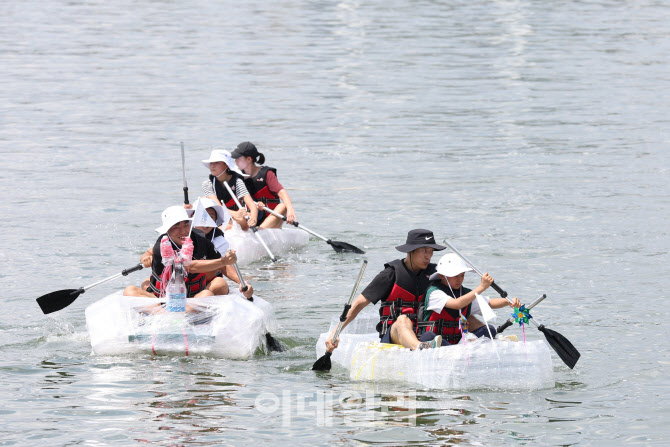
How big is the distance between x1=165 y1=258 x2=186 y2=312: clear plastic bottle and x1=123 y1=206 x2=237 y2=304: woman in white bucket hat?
0.11 meters

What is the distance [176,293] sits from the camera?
1212 cm

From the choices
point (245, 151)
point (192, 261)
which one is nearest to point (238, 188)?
point (245, 151)

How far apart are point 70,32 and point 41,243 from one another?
3999 cm

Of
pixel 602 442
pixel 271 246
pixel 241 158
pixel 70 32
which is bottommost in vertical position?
pixel 602 442

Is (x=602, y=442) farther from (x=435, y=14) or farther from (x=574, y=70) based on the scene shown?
(x=435, y=14)

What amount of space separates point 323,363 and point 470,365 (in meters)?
1.59

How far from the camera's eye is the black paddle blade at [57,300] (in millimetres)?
13086

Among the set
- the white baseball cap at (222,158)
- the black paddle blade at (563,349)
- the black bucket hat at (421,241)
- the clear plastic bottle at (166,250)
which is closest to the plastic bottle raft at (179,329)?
the clear plastic bottle at (166,250)

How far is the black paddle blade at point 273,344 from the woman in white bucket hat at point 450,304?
1952mm

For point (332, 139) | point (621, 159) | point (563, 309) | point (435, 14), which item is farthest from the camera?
point (435, 14)

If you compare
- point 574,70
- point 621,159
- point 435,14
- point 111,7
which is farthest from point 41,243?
point 111,7

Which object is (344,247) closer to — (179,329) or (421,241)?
(179,329)

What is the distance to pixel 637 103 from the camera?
34281 millimetres

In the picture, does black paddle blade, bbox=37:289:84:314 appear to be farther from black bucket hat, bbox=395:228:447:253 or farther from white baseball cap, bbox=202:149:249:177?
black bucket hat, bbox=395:228:447:253
